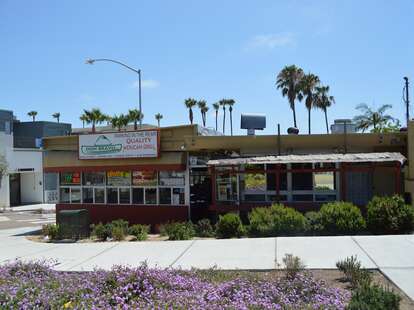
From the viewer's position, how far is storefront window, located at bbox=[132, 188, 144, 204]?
22344mm

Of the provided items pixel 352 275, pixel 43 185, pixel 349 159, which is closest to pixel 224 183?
pixel 349 159

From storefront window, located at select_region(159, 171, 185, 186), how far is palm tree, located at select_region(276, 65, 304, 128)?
3510 centimetres

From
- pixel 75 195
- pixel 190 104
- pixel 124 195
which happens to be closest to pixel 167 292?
pixel 124 195

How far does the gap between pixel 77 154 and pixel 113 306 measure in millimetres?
17884

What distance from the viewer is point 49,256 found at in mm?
12086

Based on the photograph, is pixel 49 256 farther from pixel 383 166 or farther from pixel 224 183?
pixel 383 166

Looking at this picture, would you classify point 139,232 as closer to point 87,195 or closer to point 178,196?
point 178,196

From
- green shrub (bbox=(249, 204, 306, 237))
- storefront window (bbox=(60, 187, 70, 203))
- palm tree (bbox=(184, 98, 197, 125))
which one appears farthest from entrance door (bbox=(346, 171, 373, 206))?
palm tree (bbox=(184, 98, 197, 125))

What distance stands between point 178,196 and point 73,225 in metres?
5.48

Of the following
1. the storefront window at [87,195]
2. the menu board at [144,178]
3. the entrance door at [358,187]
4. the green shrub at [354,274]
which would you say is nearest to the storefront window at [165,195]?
the menu board at [144,178]

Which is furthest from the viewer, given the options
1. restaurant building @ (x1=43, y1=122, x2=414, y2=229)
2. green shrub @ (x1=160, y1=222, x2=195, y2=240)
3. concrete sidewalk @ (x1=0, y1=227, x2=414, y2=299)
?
restaurant building @ (x1=43, y1=122, x2=414, y2=229)

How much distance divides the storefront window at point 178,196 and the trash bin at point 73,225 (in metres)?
4.92

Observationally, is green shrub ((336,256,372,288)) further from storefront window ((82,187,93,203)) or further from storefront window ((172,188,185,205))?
storefront window ((82,187,93,203))

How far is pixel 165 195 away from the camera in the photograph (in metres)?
21.8
